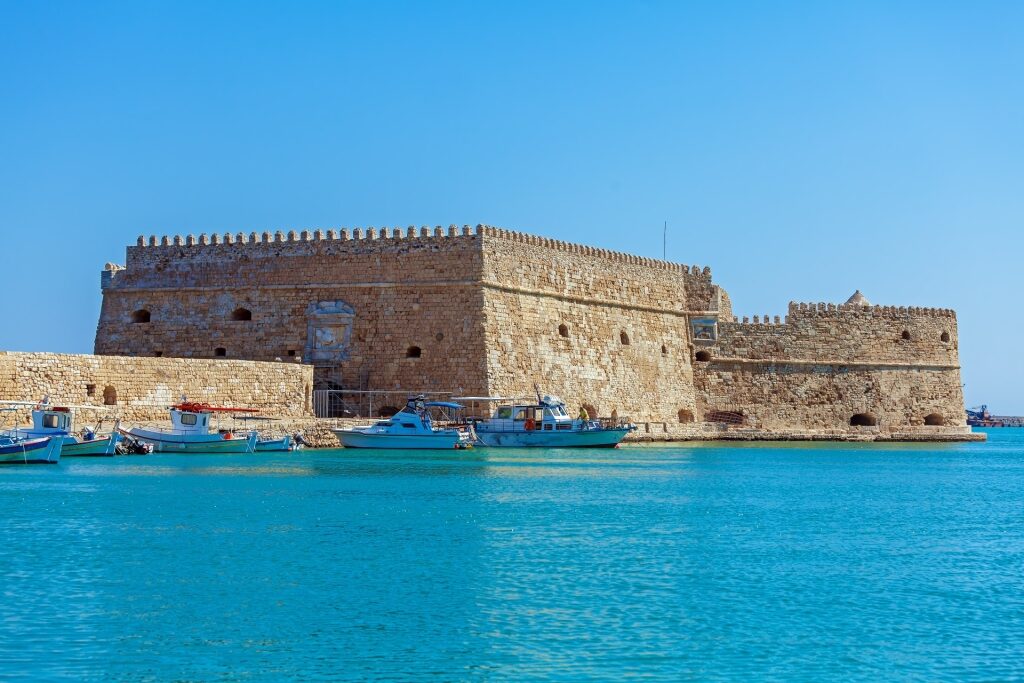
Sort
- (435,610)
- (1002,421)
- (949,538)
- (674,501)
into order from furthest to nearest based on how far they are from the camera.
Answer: (1002,421) → (674,501) → (949,538) → (435,610)

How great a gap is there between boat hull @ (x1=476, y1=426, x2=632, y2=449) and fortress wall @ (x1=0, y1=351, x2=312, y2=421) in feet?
12.7

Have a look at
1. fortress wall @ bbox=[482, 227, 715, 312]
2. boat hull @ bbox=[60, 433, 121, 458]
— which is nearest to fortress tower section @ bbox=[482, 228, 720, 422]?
fortress wall @ bbox=[482, 227, 715, 312]

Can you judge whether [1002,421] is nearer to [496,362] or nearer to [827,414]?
[827,414]

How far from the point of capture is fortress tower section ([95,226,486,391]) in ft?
93.7

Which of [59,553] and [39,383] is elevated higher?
[39,383]

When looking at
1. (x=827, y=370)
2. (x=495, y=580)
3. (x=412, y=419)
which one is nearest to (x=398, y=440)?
(x=412, y=419)

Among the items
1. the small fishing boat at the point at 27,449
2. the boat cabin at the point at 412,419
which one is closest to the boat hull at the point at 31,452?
the small fishing boat at the point at 27,449

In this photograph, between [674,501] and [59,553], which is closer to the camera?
[59,553]

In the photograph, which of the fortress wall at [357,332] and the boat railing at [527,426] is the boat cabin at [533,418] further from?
the fortress wall at [357,332]

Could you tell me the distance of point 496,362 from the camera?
28.5 meters

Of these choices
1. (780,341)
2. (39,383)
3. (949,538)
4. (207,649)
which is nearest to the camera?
(207,649)

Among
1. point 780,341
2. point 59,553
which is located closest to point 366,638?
point 59,553

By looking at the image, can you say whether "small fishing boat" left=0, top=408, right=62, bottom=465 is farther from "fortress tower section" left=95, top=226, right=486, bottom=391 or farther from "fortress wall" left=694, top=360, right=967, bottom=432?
"fortress wall" left=694, top=360, right=967, bottom=432

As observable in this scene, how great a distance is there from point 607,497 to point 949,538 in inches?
188
